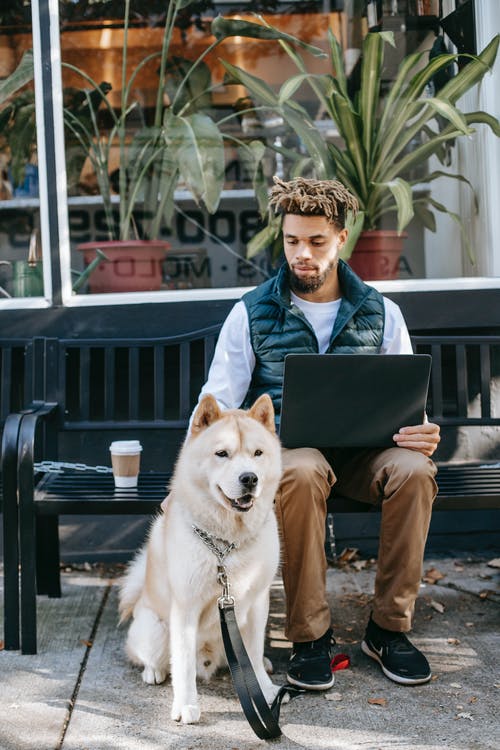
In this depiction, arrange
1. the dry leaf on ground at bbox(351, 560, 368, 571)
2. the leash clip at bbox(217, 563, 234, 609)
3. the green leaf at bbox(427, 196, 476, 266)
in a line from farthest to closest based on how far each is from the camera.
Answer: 1. the green leaf at bbox(427, 196, 476, 266)
2. the dry leaf on ground at bbox(351, 560, 368, 571)
3. the leash clip at bbox(217, 563, 234, 609)

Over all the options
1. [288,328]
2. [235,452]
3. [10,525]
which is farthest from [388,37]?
[10,525]

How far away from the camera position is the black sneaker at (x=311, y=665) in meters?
2.87

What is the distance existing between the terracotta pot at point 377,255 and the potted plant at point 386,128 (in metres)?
0.02

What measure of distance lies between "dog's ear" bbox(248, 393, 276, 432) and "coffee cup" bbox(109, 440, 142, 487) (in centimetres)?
74

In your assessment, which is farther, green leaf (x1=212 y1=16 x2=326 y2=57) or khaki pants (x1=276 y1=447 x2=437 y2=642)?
green leaf (x1=212 y1=16 x2=326 y2=57)

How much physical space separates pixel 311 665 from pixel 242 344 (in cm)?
119

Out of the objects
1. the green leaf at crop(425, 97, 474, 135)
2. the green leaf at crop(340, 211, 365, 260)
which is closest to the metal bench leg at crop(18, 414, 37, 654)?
the green leaf at crop(340, 211, 365, 260)

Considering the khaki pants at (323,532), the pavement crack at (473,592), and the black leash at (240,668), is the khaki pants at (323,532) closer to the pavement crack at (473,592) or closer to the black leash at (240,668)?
the black leash at (240,668)

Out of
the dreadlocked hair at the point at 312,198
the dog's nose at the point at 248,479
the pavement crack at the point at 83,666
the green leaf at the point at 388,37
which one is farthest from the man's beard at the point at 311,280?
the green leaf at the point at 388,37

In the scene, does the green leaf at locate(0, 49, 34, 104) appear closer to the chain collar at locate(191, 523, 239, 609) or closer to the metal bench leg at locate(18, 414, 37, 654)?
the metal bench leg at locate(18, 414, 37, 654)

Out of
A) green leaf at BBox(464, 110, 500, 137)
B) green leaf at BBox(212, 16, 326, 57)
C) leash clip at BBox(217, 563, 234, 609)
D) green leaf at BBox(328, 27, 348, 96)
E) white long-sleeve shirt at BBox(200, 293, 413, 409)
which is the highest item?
green leaf at BBox(212, 16, 326, 57)

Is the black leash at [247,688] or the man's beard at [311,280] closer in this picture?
the black leash at [247,688]

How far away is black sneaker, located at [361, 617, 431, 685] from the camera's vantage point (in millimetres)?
2938

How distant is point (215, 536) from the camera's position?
2.75 meters
